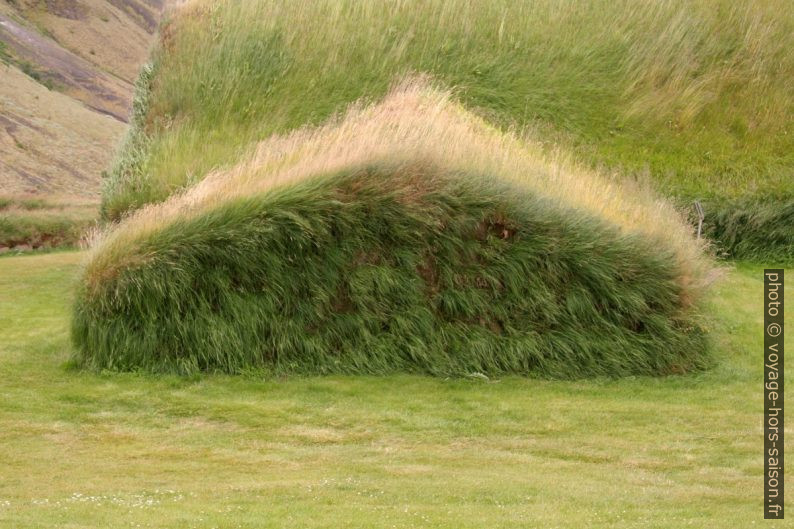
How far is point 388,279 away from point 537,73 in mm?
6860

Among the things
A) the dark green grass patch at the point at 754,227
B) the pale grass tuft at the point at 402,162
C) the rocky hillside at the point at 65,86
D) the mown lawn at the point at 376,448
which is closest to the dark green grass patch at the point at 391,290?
the pale grass tuft at the point at 402,162

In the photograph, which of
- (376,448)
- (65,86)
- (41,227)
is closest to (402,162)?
(376,448)

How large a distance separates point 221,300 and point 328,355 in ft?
4.36

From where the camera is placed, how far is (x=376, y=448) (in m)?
8.92

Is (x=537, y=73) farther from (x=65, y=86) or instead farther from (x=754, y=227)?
(x=65, y=86)

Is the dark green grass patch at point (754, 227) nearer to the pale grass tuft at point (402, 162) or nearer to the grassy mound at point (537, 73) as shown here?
the grassy mound at point (537, 73)

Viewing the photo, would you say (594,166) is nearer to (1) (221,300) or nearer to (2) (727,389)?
(2) (727,389)

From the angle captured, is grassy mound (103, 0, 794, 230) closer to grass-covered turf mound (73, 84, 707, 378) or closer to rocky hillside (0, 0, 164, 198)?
rocky hillside (0, 0, 164, 198)

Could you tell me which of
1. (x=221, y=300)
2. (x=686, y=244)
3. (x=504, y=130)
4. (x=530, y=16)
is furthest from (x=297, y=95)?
(x=686, y=244)

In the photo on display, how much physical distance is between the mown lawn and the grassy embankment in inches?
150

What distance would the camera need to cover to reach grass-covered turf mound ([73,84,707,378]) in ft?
37.1

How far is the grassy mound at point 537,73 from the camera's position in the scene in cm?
1592

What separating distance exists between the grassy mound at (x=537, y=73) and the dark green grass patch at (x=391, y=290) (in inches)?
164

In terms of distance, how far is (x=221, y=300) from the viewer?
37.3 feet
